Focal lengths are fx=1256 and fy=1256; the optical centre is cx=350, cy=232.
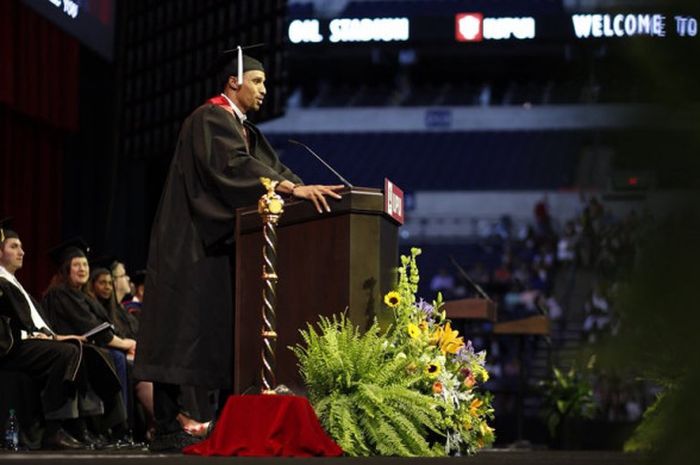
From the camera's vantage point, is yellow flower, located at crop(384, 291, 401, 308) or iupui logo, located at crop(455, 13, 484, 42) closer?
yellow flower, located at crop(384, 291, 401, 308)

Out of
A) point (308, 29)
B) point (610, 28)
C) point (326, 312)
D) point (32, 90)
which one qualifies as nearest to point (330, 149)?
point (308, 29)

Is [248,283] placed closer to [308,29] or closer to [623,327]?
[623,327]

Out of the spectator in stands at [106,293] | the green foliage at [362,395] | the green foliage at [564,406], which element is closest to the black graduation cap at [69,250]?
the spectator in stands at [106,293]

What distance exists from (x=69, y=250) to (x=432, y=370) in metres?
3.27

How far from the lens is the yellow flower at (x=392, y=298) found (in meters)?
4.21

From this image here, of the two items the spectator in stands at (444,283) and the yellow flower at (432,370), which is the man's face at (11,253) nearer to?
the yellow flower at (432,370)

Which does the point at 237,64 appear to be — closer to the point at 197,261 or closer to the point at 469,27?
the point at 197,261

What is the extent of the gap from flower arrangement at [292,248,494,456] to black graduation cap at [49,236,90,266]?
3046mm

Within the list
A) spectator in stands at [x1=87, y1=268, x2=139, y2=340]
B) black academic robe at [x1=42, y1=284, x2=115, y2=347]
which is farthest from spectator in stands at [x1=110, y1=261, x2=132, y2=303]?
black academic robe at [x1=42, y1=284, x2=115, y2=347]

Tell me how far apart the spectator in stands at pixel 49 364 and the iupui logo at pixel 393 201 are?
7.54 feet

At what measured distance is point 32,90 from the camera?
9.88 metres

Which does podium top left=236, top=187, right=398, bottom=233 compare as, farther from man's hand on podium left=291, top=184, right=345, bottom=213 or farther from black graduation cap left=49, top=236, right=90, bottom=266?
black graduation cap left=49, top=236, right=90, bottom=266

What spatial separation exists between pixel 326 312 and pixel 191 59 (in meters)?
5.82

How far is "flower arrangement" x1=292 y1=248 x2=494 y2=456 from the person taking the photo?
3943 mm
